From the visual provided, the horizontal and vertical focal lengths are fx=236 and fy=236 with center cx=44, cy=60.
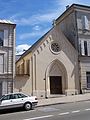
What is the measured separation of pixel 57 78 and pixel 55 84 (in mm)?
753

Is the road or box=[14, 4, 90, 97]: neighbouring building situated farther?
box=[14, 4, 90, 97]: neighbouring building

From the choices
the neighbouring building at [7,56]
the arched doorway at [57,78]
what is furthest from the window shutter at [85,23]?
the neighbouring building at [7,56]

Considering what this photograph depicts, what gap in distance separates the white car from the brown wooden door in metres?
9.83

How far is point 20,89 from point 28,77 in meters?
1.58

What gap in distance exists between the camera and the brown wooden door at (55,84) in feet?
91.0

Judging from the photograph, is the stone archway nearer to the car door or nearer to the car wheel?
the car wheel

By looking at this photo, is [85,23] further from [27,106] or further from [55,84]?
[27,106]

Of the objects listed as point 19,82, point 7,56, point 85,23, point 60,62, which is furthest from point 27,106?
point 85,23

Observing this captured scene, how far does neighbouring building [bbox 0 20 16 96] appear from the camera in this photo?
78.8 ft

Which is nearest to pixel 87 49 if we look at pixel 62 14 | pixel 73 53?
pixel 73 53

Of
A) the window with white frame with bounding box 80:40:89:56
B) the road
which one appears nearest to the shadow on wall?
the road

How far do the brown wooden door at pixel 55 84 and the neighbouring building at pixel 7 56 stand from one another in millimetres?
5458

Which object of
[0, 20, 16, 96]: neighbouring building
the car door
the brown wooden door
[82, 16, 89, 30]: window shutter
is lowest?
the car door

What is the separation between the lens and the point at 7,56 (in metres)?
24.7
